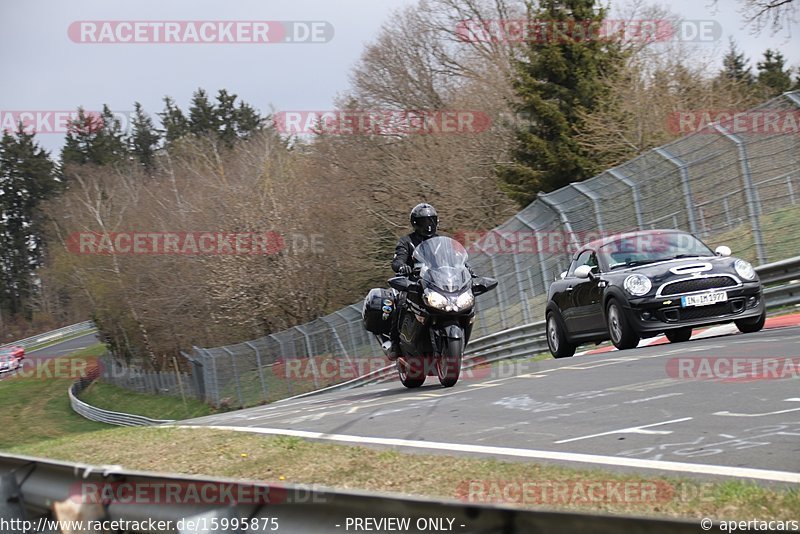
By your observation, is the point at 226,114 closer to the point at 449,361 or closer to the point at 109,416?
the point at 109,416

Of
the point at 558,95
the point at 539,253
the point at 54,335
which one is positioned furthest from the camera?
the point at 54,335

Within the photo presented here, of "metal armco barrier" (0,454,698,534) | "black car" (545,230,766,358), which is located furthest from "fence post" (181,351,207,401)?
"metal armco barrier" (0,454,698,534)

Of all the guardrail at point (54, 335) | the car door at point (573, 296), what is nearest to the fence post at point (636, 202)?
the car door at point (573, 296)

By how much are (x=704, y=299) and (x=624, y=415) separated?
211 inches

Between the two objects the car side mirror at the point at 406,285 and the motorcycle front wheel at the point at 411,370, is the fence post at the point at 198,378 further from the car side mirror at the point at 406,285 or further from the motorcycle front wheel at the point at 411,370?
the car side mirror at the point at 406,285

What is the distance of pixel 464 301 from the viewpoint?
37.9 ft

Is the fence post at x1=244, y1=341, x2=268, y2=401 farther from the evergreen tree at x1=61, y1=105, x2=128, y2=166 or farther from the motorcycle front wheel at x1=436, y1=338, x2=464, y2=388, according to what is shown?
the evergreen tree at x1=61, y1=105, x2=128, y2=166

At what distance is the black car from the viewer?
13.1m

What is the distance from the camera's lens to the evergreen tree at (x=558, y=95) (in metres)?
40.4

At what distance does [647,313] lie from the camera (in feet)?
43.3

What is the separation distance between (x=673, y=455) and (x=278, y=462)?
2.80m

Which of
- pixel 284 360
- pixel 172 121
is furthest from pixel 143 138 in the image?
pixel 284 360

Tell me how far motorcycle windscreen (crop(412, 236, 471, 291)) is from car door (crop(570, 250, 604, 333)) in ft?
9.93

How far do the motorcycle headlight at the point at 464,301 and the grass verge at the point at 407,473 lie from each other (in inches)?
114
